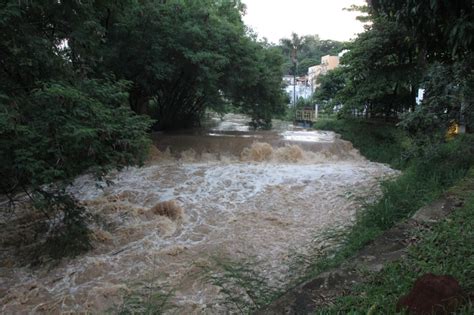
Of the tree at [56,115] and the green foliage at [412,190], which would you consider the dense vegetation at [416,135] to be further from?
the tree at [56,115]

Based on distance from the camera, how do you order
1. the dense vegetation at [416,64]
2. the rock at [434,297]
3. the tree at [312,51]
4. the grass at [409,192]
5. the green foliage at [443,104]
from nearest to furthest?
the rock at [434,297] < the dense vegetation at [416,64] < the grass at [409,192] < the green foliage at [443,104] < the tree at [312,51]

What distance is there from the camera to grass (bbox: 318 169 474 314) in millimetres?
2920

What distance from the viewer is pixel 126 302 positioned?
4.82 m

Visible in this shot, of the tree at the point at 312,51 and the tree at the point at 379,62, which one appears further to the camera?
the tree at the point at 312,51

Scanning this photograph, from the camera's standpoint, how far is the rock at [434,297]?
100 inches

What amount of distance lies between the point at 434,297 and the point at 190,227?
18.8ft

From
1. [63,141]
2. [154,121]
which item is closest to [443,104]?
[154,121]

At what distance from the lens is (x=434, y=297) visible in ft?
8.50

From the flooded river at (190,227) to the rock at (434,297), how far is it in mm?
2578

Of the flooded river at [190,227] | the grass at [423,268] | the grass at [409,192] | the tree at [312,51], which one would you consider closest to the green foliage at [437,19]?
the grass at [423,268]

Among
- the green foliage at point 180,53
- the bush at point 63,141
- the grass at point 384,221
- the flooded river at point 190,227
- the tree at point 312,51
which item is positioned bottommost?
the flooded river at point 190,227

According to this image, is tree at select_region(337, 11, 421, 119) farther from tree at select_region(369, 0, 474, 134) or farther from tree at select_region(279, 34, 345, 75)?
Answer: tree at select_region(279, 34, 345, 75)

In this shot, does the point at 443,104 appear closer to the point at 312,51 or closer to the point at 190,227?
the point at 190,227

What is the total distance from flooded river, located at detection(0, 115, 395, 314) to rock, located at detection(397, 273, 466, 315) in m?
2.58
